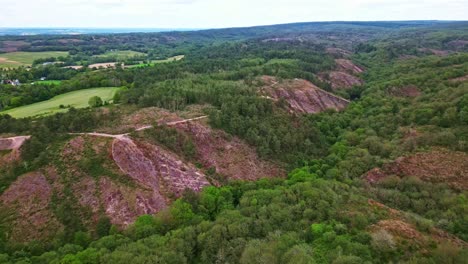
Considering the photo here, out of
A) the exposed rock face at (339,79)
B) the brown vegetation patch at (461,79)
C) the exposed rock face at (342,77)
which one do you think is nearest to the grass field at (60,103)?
the exposed rock face at (342,77)

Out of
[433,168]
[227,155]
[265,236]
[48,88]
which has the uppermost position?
[48,88]

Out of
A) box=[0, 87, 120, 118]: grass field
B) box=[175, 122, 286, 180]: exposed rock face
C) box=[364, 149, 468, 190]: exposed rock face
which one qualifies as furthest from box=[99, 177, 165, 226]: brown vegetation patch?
box=[364, 149, 468, 190]: exposed rock face

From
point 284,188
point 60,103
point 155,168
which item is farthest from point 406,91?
point 60,103

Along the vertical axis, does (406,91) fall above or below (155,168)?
above

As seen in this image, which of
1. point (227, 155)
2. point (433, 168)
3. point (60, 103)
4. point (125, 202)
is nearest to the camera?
point (125, 202)

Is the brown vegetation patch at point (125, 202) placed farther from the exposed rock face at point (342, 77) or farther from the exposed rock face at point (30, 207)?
the exposed rock face at point (342, 77)

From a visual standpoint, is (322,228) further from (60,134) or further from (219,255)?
(60,134)

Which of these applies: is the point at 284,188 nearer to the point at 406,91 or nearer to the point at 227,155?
the point at 227,155

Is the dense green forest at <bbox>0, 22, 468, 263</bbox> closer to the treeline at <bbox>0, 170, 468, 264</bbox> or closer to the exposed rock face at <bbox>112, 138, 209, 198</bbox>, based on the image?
the treeline at <bbox>0, 170, 468, 264</bbox>
